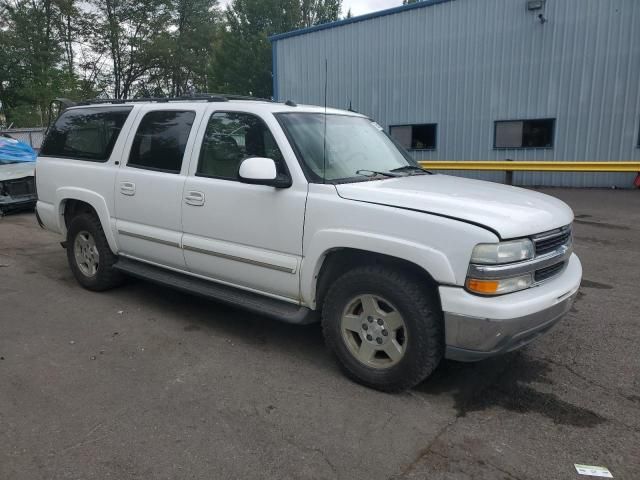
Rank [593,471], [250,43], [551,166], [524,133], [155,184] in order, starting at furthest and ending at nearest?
[250,43]
[524,133]
[551,166]
[155,184]
[593,471]

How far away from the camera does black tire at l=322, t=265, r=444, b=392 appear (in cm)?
316

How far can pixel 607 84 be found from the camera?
13.5m

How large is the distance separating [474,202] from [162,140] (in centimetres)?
279

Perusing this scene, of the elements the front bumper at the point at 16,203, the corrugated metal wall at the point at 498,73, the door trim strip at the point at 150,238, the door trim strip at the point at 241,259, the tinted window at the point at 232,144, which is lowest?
the front bumper at the point at 16,203

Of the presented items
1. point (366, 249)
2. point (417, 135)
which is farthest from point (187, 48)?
point (366, 249)

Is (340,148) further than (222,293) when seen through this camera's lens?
No

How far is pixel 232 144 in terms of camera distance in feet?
13.6

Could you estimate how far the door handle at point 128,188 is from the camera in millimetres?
4761

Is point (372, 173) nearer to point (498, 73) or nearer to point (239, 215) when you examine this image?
point (239, 215)

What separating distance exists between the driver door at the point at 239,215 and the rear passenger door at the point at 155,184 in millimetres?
158

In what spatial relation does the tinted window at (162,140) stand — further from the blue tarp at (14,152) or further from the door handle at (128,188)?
the blue tarp at (14,152)

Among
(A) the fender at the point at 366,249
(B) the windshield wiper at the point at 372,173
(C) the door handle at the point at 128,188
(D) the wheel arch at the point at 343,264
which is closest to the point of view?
(A) the fender at the point at 366,249

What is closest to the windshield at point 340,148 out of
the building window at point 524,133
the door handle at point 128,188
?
the door handle at point 128,188

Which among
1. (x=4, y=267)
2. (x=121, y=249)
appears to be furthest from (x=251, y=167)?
(x=4, y=267)
